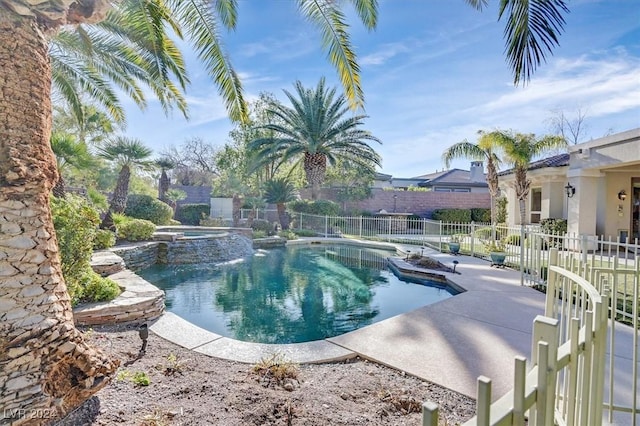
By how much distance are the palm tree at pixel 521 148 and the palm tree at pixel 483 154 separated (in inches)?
19.0

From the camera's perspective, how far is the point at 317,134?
746 inches

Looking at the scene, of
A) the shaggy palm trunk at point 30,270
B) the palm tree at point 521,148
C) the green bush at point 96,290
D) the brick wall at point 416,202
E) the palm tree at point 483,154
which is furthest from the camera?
the brick wall at point 416,202

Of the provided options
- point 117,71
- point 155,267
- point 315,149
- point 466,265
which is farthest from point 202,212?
point 466,265

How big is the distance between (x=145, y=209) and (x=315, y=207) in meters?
10.0

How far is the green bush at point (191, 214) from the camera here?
81.6 feet

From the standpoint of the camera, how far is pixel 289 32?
9.16 meters

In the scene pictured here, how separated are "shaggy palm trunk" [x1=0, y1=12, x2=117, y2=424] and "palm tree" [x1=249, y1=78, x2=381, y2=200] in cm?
1649

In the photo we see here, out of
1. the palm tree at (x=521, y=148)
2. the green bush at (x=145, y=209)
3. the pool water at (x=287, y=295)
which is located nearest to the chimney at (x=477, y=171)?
the palm tree at (x=521, y=148)

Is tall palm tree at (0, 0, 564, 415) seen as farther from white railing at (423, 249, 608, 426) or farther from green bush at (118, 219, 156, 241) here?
green bush at (118, 219, 156, 241)

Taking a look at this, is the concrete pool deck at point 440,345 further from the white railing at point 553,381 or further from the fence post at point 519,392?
the fence post at point 519,392

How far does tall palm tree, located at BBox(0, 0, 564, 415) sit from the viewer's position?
2.35m

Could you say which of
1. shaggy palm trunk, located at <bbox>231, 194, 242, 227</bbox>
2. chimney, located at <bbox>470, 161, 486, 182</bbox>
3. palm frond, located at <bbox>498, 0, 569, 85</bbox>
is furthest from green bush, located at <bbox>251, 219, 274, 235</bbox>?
chimney, located at <bbox>470, 161, 486, 182</bbox>

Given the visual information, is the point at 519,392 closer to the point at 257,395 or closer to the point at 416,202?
the point at 257,395

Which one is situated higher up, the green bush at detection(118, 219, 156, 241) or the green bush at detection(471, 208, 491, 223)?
the green bush at detection(471, 208, 491, 223)
